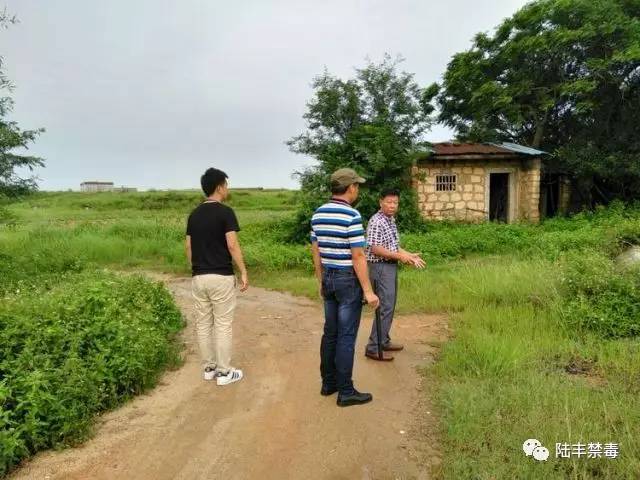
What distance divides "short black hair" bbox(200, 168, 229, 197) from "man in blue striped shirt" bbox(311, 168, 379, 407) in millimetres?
949

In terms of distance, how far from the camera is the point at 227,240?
3.91m

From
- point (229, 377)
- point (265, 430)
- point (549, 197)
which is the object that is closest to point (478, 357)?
point (265, 430)

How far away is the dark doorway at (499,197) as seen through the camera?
16.6 metres

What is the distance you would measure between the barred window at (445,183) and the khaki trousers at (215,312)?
1223cm

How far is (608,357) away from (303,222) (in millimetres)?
9643

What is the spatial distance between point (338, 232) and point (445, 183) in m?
12.6

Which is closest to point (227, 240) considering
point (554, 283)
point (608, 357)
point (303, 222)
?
point (608, 357)

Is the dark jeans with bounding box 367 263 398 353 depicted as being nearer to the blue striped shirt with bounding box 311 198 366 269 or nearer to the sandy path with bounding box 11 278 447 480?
the sandy path with bounding box 11 278 447 480

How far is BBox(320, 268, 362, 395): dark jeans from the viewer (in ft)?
11.6

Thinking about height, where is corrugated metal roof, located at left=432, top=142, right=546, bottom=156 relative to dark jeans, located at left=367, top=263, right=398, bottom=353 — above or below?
above

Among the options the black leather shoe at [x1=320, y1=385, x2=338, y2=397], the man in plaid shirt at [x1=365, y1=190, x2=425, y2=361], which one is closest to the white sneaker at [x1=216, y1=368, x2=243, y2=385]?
the black leather shoe at [x1=320, y1=385, x2=338, y2=397]

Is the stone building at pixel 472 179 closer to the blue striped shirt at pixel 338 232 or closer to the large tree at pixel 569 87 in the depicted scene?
the large tree at pixel 569 87

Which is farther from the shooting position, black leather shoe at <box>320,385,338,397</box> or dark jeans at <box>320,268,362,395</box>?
black leather shoe at <box>320,385,338,397</box>

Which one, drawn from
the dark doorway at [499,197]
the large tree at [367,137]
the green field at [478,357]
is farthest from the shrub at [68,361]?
the dark doorway at [499,197]
